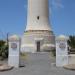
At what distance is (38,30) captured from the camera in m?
50.4

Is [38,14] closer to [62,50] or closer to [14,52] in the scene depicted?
[62,50]

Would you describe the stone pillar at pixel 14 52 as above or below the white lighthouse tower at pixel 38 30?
below

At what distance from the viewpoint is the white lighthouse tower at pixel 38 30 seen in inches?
1941

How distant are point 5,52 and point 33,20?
2279cm

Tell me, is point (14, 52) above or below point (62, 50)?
Result: below

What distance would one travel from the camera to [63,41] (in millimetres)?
21297

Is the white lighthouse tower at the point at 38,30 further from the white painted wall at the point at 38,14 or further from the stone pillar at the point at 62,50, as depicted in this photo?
the stone pillar at the point at 62,50

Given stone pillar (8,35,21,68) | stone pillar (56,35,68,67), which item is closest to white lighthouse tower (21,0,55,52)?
stone pillar (56,35,68,67)

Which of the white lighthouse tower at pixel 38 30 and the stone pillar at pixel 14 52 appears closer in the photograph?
the stone pillar at pixel 14 52

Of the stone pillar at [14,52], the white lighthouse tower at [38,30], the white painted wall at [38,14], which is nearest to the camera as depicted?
the stone pillar at [14,52]

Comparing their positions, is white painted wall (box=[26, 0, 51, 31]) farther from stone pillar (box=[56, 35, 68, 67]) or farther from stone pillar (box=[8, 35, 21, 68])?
stone pillar (box=[8, 35, 21, 68])

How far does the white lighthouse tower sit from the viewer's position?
49.3 metres

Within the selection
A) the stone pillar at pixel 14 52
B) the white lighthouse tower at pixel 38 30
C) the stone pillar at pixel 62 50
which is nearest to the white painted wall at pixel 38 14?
the white lighthouse tower at pixel 38 30

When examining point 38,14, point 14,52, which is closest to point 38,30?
point 38,14
